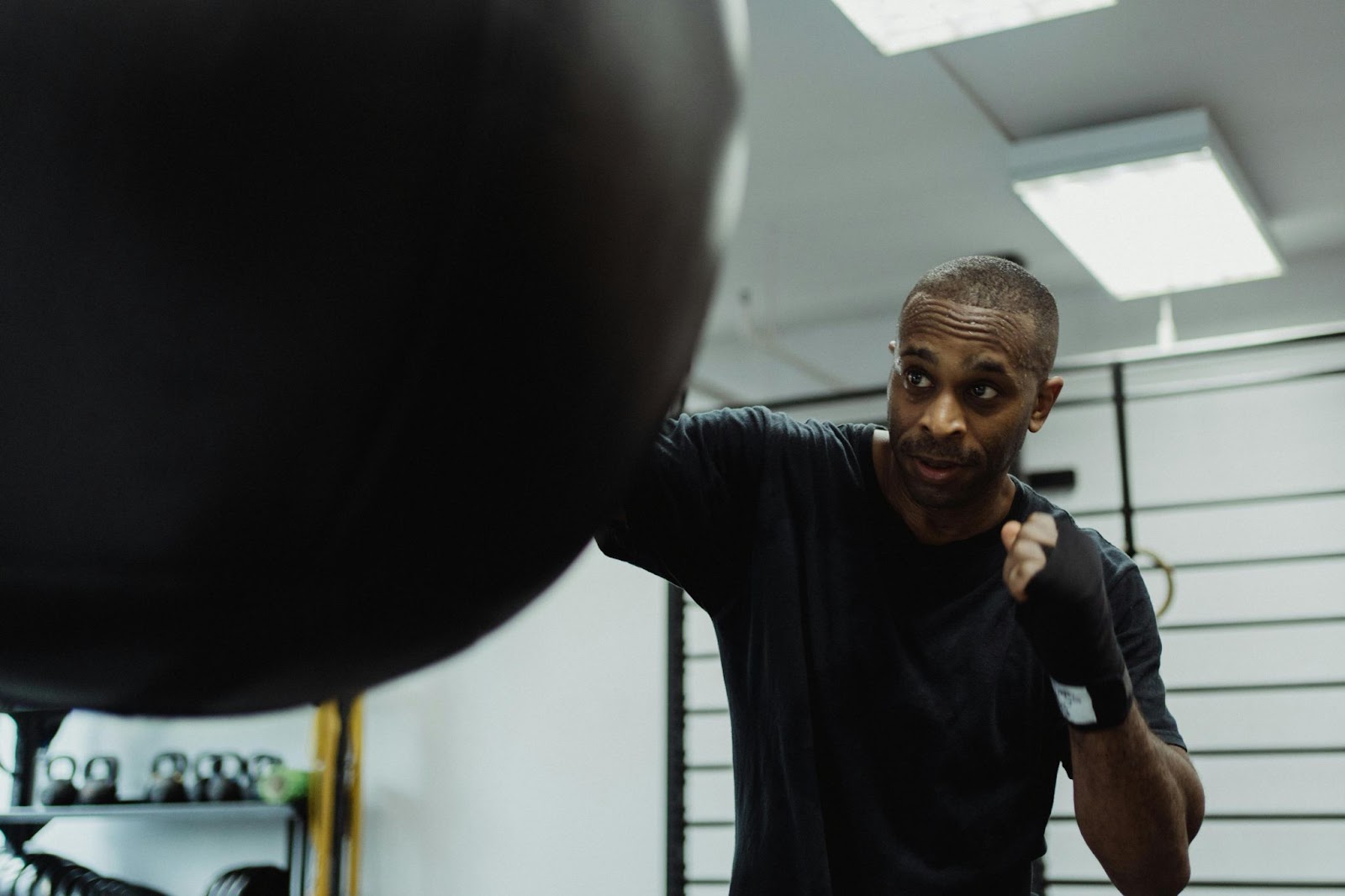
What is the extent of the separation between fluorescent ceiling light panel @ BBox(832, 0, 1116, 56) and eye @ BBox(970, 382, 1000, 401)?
5.59 ft

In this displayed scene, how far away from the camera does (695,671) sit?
497 centimetres

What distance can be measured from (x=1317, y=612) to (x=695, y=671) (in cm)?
209

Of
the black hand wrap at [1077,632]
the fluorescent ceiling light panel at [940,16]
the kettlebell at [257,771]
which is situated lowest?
the black hand wrap at [1077,632]

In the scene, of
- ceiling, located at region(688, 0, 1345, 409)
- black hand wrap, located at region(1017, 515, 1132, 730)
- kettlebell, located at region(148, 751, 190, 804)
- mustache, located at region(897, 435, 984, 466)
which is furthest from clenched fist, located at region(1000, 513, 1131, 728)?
kettlebell, located at region(148, 751, 190, 804)

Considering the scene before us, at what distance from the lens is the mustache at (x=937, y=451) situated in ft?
4.01

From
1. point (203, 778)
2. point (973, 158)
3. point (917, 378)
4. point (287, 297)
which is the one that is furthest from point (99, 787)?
point (287, 297)

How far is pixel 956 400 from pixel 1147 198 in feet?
8.60

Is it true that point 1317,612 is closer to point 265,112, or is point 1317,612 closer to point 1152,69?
point 1152,69

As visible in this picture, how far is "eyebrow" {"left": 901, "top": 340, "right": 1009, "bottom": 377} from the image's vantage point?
4.12 ft

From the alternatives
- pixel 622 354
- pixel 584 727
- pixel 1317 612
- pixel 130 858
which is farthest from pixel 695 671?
pixel 622 354

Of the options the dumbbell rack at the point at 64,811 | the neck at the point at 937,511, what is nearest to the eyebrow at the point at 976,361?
the neck at the point at 937,511

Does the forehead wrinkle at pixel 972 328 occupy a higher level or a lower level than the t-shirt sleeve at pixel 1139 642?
higher

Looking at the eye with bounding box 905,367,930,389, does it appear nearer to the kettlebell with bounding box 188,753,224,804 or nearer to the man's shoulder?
the man's shoulder

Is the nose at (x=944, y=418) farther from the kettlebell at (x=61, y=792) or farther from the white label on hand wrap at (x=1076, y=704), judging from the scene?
the kettlebell at (x=61, y=792)
